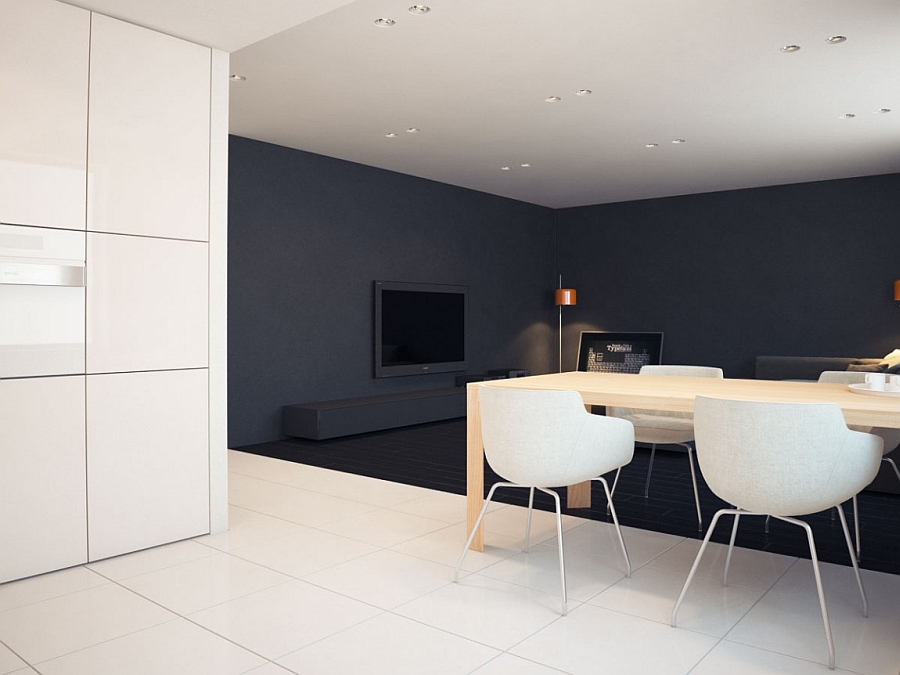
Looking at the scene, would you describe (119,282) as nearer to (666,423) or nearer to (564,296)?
(666,423)

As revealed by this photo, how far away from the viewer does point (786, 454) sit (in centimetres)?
229

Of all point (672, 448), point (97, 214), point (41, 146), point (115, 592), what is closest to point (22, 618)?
point (115, 592)

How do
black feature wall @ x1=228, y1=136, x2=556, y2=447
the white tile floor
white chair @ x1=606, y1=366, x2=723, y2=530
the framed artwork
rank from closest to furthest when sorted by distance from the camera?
the white tile floor < white chair @ x1=606, y1=366, x2=723, y2=530 < black feature wall @ x1=228, y1=136, x2=556, y2=447 < the framed artwork

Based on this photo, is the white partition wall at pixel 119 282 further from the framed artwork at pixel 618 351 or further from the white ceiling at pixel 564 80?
the framed artwork at pixel 618 351

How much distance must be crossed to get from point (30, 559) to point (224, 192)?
1.84 m

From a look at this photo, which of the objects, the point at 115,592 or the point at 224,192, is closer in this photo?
the point at 115,592

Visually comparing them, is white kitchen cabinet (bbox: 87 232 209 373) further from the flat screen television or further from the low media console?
the flat screen television

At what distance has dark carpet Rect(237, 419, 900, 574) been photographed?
11.2 ft

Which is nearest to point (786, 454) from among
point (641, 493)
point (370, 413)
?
point (641, 493)

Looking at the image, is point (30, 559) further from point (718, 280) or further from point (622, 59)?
point (718, 280)

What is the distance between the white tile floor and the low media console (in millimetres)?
2466

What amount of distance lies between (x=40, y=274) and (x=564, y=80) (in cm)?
323

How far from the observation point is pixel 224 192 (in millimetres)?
3533

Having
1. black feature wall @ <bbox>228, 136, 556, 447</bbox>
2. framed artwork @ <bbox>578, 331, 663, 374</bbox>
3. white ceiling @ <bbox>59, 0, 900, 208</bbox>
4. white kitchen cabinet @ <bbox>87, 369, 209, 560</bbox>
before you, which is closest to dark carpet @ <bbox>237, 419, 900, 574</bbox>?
black feature wall @ <bbox>228, 136, 556, 447</bbox>
